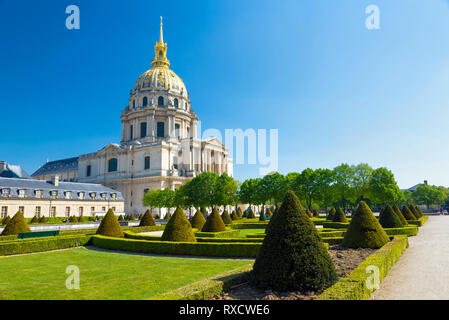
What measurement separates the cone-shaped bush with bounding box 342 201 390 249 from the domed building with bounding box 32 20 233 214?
54130 mm

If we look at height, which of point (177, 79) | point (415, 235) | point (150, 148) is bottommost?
point (415, 235)

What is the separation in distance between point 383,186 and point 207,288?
5313cm

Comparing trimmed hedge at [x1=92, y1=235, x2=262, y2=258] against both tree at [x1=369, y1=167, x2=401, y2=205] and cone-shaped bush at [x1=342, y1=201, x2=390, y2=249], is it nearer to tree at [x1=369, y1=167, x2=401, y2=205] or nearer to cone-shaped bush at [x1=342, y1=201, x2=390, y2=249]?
cone-shaped bush at [x1=342, y1=201, x2=390, y2=249]

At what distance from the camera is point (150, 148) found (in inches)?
2749

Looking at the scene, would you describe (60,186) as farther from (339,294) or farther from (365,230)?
(339,294)

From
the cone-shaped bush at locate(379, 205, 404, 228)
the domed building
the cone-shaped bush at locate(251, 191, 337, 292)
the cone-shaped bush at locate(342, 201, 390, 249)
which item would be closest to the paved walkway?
the cone-shaped bush at locate(342, 201, 390, 249)

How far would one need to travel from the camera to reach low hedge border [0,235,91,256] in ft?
52.6

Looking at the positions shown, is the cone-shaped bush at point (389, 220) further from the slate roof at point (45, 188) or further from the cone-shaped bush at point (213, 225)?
the slate roof at point (45, 188)

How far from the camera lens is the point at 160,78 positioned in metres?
81.3

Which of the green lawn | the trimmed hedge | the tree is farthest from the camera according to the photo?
the tree

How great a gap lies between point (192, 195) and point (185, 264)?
40580 mm

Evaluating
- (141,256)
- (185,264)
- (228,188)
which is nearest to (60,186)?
(228,188)

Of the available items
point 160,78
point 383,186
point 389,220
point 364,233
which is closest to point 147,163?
point 160,78

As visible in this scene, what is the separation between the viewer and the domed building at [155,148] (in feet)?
226
